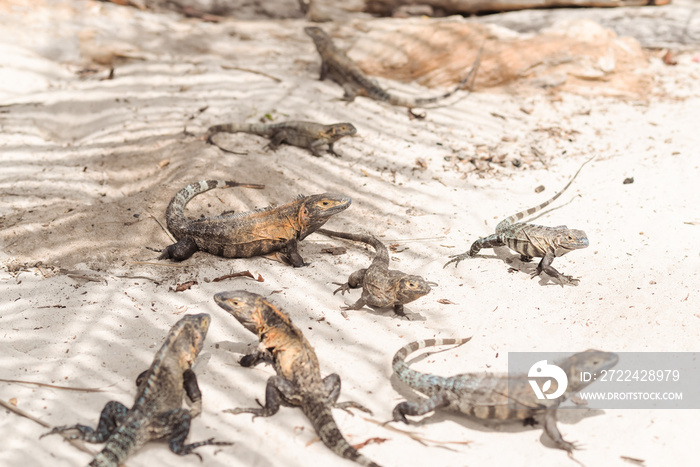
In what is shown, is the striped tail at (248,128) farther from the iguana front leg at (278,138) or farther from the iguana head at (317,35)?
the iguana head at (317,35)

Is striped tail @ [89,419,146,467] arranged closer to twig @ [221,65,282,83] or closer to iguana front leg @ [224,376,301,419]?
iguana front leg @ [224,376,301,419]

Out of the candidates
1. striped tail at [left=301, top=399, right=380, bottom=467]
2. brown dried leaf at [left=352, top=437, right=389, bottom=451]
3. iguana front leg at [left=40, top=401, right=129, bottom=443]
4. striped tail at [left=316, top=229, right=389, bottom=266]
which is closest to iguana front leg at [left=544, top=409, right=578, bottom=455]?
brown dried leaf at [left=352, top=437, right=389, bottom=451]

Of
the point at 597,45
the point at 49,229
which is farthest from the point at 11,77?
the point at 597,45

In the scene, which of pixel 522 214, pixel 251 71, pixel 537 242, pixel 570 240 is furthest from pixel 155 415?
pixel 251 71

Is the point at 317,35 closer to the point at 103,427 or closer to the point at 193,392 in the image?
the point at 193,392

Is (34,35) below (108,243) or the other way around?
the other way around

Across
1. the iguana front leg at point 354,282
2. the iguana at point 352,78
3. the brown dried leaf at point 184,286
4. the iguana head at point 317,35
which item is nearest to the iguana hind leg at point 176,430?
the brown dried leaf at point 184,286

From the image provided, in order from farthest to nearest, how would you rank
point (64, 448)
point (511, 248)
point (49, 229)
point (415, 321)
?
point (49, 229) → point (511, 248) → point (415, 321) → point (64, 448)

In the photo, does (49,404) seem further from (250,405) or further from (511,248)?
(511,248)
